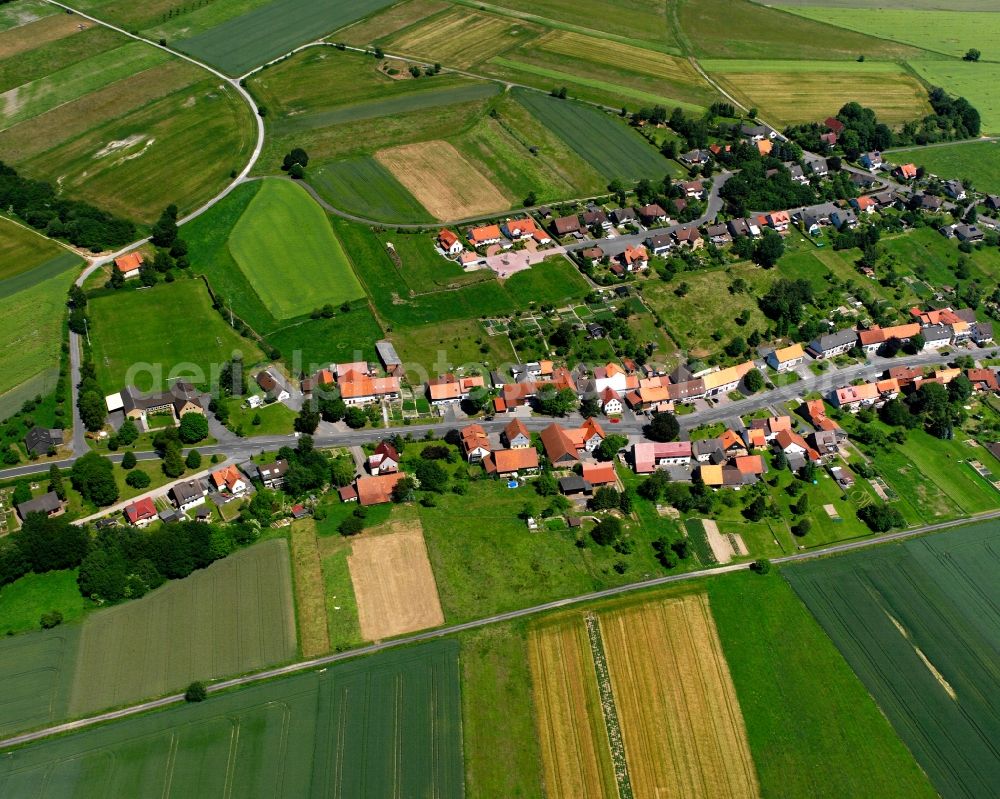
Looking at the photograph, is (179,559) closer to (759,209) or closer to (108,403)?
(108,403)

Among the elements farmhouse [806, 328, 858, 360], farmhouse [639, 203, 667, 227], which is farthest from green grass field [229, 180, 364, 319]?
farmhouse [806, 328, 858, 360]

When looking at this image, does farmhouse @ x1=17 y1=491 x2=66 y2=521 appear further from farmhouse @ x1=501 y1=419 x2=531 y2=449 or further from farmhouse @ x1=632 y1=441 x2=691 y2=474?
farmhouse @ x1=632 y1=441 x2=691 y2=474

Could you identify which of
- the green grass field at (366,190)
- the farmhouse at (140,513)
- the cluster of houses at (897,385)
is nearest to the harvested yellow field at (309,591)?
the farmhouse at (140,513)

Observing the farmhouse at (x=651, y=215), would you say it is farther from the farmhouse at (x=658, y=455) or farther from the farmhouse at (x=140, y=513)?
the farmhouse at (x=140, y=513)

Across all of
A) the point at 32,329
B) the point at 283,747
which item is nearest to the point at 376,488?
the point at 283,747

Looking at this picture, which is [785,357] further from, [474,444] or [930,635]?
[474,444]
